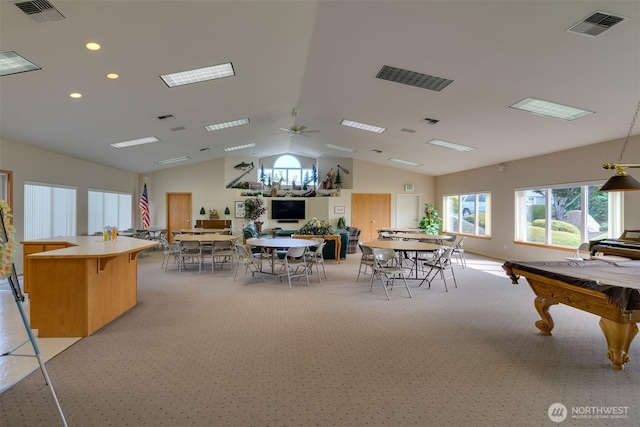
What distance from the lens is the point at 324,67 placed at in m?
5.35

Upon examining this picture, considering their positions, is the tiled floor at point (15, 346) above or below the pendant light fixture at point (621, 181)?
below

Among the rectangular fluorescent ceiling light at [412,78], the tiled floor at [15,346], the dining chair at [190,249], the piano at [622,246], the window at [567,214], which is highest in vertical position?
the rectangular fluorescent ceiling light at [412,78]

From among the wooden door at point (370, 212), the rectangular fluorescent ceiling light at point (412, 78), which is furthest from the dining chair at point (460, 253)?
the wooden door at point (370, 212)

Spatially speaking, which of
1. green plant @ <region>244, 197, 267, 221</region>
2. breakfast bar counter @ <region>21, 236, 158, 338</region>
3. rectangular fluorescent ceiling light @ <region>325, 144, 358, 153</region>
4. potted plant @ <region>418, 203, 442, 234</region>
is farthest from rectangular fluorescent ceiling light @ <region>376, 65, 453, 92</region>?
green plant @ <region>244, 197, 267, 221</region>

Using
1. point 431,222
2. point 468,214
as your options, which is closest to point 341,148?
point 431,222

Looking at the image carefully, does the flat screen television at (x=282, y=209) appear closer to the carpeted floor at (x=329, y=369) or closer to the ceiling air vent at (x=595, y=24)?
the carpeted floor at (x=329, y=369)

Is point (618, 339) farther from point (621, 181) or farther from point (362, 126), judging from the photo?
point (362, 126)

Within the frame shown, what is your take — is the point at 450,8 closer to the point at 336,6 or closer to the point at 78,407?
the point at 336,6

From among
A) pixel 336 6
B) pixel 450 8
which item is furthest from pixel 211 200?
pixel 450 8

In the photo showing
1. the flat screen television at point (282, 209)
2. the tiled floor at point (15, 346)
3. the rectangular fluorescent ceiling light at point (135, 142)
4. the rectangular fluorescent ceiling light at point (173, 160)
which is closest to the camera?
the tiled floor at point (15, 346)

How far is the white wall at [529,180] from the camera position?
5.88 meters

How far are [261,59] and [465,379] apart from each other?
481 centimetres

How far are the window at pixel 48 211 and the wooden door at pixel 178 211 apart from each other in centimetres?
418

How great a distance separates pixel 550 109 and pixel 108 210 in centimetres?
1133
